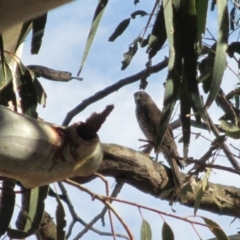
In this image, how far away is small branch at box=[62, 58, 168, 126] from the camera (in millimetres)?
2342

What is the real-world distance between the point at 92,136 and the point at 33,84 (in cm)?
90

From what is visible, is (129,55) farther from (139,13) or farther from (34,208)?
(34,208)

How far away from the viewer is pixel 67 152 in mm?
950

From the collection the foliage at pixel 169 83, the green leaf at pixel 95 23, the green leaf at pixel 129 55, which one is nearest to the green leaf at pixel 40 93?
the foliage at pixel 169 83

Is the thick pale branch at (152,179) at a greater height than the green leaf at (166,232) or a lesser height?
greater

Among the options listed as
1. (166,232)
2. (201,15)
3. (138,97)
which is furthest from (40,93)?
(138,97)

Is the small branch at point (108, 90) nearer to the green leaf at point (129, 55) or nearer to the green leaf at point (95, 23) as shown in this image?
the green leaf at point (129, 55)

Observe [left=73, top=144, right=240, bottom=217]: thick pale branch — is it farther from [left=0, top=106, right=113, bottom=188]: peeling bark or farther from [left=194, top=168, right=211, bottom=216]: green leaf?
[left=0, top=106, right=113, bottom=188]: peeling bark

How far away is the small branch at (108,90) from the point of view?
2342 millimetres

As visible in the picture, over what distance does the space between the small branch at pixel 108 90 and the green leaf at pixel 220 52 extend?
0.98 meters

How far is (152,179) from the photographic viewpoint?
195 cm

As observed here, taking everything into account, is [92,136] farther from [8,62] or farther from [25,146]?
[8,62]

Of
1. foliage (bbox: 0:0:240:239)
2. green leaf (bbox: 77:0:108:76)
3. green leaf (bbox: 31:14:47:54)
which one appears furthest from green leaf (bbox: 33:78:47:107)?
green leaf (bbox: 77:0:108:76)

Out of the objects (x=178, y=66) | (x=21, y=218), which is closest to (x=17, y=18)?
(x=178, y=66)
